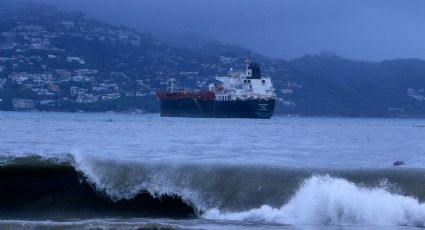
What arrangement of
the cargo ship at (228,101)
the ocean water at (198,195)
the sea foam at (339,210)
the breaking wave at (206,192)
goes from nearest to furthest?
the ocean water at (198,195) < the sea foam at (339,210) < the breaking wave at (206,192) < the cargo ship at (228,101)

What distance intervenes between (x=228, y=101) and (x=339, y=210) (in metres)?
103

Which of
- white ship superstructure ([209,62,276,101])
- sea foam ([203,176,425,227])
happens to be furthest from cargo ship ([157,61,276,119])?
sea foam ([203,176,425,227])

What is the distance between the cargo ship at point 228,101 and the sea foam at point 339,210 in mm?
101095

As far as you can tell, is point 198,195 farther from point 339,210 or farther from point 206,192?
point 339,210

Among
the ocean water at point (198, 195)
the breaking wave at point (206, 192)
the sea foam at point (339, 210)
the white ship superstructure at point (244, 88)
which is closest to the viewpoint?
the ocean water at point (198, 195)

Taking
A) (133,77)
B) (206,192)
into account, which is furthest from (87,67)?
(206,192)

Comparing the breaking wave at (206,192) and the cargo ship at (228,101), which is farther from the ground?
the breaking wave at (206,192)

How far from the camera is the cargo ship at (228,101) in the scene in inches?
4729

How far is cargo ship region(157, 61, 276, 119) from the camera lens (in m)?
120

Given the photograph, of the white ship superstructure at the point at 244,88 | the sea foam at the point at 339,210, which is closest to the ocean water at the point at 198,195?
the sea foam at the point at 339,210

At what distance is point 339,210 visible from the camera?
17781 mm

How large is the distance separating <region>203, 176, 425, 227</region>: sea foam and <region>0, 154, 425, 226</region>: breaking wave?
2cm

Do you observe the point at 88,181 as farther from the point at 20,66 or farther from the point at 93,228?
the point at 20,66

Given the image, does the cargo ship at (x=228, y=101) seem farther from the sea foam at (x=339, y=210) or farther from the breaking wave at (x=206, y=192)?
the sea foam at (x=339, y=210)
